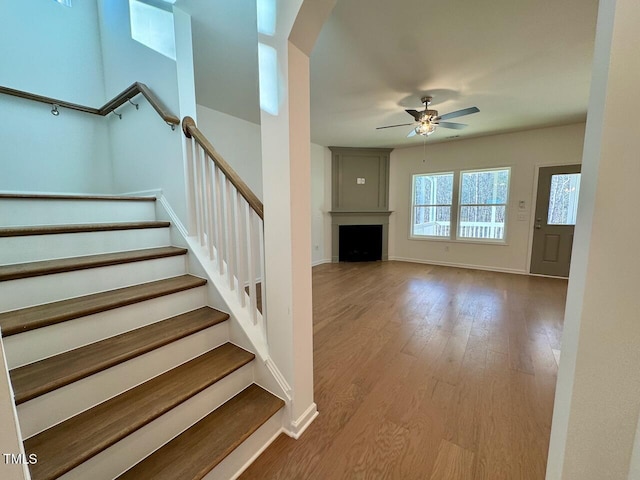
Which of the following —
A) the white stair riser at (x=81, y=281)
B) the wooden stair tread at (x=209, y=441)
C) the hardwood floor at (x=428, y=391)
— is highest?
the white stair riser at (x=81, y=281)

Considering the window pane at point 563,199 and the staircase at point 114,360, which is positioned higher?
the window pane at point 563,199

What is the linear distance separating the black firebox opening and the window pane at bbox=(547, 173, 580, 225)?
119 inches

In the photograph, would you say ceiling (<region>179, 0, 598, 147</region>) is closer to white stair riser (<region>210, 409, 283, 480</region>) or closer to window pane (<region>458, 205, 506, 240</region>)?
window pane (<region>458, 205, 506, 240</region>)

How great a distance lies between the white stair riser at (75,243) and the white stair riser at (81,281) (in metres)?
0.27

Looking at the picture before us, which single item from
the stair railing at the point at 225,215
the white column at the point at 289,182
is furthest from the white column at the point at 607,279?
the stair railing at the point at 225,215

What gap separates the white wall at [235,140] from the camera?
10.9 ft

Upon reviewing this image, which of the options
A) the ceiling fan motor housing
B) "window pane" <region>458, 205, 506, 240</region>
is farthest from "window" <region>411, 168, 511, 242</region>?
the ceiling fan motor housing

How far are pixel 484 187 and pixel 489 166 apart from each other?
15.5 inches

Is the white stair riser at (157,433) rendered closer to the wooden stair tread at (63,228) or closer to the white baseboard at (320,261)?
the wooden stair tread at (63,228)

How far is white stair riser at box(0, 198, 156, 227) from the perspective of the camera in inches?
58.0

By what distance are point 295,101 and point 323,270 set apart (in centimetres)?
399

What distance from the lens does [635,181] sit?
1.70 ft

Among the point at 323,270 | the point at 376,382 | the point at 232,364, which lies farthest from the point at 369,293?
the point at 232,364

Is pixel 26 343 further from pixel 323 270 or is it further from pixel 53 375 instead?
pixel 323 270
